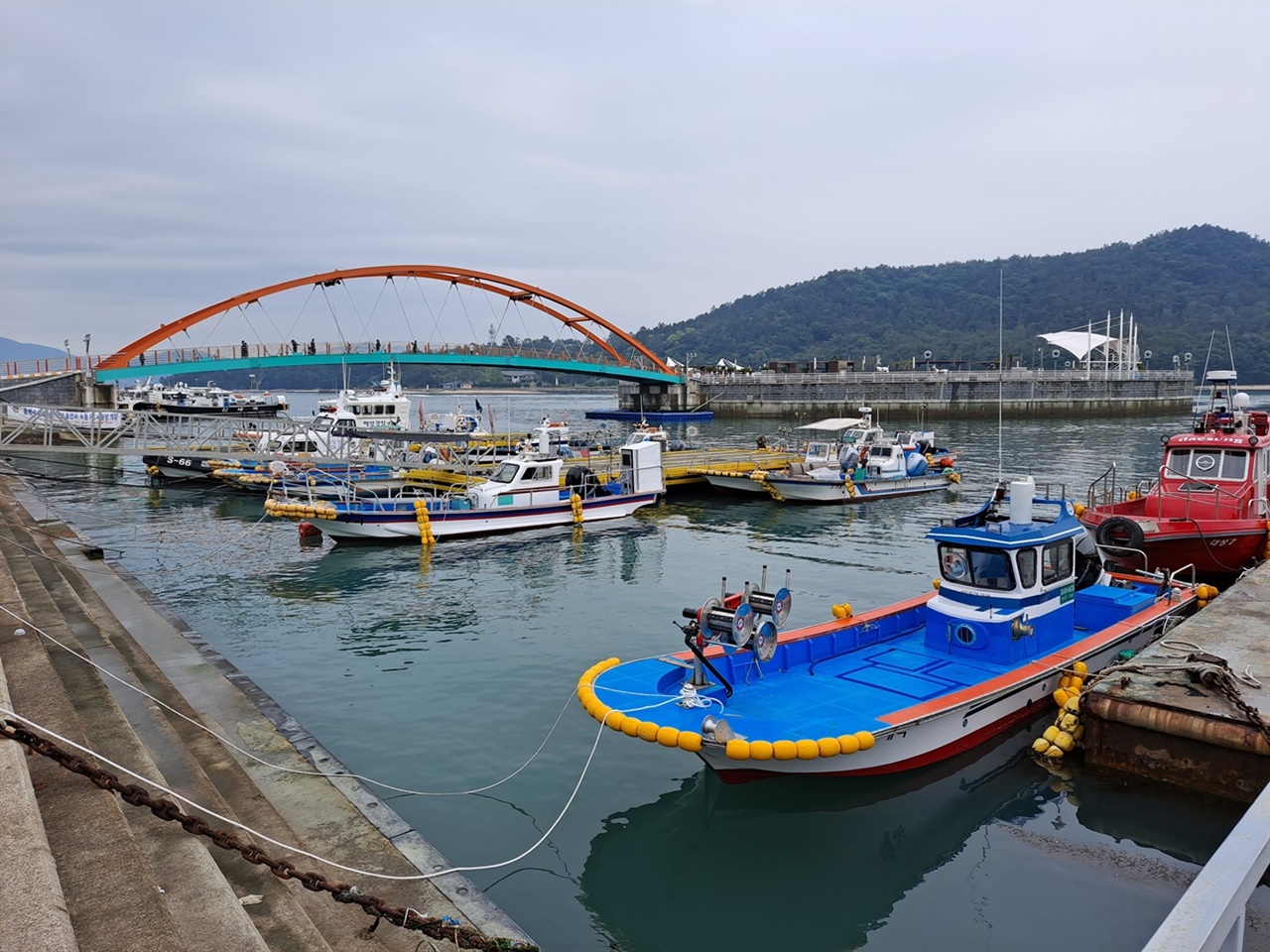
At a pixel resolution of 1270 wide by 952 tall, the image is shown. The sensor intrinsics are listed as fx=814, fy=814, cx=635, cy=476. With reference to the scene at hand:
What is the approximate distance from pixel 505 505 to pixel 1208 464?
65.7ft

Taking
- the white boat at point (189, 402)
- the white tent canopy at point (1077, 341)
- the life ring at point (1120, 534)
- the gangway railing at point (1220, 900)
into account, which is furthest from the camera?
the white tent canopy at point (1077, 341)

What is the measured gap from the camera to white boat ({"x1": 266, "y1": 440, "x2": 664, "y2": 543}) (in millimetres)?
25375

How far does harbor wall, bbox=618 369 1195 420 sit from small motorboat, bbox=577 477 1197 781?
76.1 metres

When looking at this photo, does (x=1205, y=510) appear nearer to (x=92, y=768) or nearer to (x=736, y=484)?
(x=736, y=484)

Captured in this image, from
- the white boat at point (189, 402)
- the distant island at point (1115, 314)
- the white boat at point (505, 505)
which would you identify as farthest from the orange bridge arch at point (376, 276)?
the distant island at point (1115, 314)

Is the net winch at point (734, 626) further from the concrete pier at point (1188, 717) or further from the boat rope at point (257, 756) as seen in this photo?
the concrete pier at point (1188, 717)

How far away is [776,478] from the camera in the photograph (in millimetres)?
34250

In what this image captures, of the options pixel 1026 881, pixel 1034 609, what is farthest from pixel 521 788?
pixel 1034 609

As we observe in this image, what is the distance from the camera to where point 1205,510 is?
19.1 meters

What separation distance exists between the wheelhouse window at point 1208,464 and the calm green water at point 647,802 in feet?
22.5

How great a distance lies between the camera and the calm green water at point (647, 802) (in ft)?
25.8

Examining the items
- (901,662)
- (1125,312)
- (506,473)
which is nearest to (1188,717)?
(901,662)

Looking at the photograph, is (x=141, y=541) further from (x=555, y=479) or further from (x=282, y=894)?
(x=282, y=894)

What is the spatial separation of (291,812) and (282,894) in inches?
91.8
